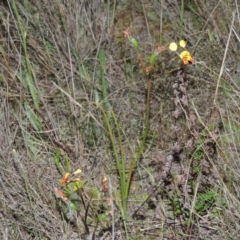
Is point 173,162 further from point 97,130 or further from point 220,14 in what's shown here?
point 220,14

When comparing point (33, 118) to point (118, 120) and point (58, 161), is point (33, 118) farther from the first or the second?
point (118, 120)

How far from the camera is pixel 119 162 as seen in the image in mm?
2453

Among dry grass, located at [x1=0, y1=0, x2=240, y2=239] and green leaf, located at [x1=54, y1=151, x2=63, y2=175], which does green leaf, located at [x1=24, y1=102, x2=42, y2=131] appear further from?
green leaf, located at [x1=54, y1=151, x2=63, y2=175]

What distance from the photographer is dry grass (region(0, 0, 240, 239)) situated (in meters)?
2.31

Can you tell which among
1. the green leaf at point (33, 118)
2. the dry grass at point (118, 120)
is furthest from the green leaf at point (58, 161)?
the green leaf at point (33, 118)

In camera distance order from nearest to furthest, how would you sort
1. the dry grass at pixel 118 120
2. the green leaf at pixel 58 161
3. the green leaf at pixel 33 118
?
the dry grass at pixel 118 120 < the green leaf at pixel 58 161 < the green leaf at pixel 33 118

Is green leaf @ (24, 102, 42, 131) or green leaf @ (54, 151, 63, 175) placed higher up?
green leaf @ (24, 102, 42, 131)

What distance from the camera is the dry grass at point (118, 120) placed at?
2.31 metres

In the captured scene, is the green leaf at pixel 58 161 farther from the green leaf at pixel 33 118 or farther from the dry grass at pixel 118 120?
the green leaf at pixel 33 118

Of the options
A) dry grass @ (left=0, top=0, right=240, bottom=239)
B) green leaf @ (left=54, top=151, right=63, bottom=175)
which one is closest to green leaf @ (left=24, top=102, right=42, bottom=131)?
dry grass @ (left=0, top=0, right=240, bottom=239)

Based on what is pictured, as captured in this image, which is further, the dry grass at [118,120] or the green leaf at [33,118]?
the green leaf at [33,118]

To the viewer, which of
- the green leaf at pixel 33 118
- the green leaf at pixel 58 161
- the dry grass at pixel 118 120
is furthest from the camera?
the green leaf at pixel 33 118

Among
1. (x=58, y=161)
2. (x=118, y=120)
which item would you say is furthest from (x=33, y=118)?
(x=118, y=120)

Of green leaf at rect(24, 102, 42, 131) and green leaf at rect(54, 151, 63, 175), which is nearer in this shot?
green leaf at rect(54, 151, 63, 175)
